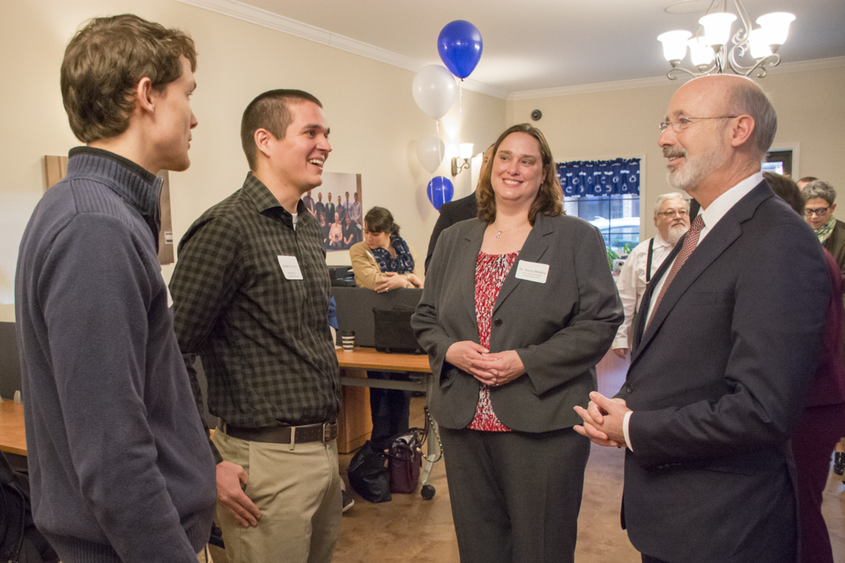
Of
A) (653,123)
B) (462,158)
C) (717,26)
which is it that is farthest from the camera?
(653,123)

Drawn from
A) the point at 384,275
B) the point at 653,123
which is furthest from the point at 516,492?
the point at 653,123

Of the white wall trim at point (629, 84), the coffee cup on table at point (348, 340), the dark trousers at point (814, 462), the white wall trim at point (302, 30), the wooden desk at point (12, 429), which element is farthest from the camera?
the white wall trim at point (629, 84)

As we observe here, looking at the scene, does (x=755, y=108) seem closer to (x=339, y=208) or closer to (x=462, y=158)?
(x=339, y=208)

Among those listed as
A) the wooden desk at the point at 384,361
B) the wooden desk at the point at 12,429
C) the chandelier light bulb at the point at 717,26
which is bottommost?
the wooden desk at the point at 12,429

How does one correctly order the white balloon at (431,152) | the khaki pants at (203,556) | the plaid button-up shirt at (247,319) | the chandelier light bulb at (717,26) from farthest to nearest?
the white balloon at (431,152), the chandelier light bulb at (717,26), the plaid button-up shirt at (247,319), the khaki pants at (203,556)

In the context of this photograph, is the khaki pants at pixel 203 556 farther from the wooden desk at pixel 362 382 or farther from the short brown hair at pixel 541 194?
the wooden desk at pixel 362 382

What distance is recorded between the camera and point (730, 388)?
3.92ft

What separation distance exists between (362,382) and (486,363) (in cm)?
194

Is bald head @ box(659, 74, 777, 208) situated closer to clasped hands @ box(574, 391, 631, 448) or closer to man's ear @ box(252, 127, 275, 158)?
clasped hands @ box(574, 391, 631, 448)

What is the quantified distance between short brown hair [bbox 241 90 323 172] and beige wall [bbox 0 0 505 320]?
2.84 m

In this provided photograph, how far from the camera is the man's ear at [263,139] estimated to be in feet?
5.16

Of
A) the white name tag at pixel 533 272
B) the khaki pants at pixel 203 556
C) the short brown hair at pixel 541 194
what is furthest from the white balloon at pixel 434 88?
the khaki pants at pixel 203 556

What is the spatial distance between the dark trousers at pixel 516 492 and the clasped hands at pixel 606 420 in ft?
1.23

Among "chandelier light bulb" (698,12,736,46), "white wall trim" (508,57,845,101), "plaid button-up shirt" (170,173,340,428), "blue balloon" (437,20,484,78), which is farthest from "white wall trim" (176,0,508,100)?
"plaid button-up shirt" (170,173,340,428)
